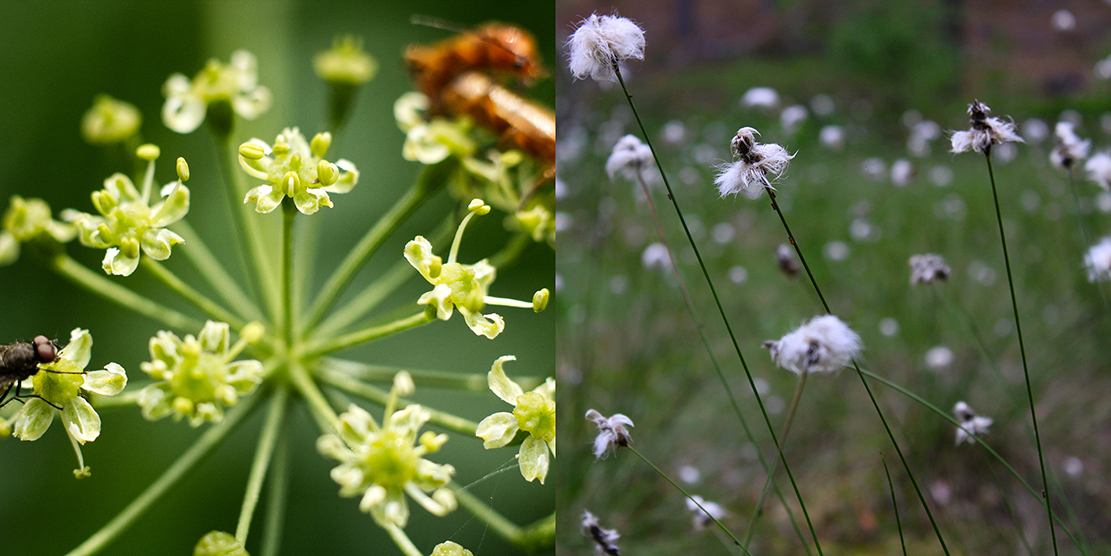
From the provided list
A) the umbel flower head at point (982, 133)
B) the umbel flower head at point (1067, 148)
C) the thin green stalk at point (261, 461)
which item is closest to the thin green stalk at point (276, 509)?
the thin green stalk at point (261, 461)

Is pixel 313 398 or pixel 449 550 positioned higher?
pixel 313 398

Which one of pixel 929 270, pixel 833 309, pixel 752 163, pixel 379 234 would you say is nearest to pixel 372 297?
pixel 379 234

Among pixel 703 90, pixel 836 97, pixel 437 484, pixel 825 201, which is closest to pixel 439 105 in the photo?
pixel 437 484

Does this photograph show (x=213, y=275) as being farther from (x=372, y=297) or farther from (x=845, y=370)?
(x=845, y=370)

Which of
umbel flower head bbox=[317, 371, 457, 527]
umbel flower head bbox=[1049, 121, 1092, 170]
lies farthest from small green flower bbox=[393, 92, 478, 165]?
umbel flower head bbox=[1049, 121, 1092, 170]

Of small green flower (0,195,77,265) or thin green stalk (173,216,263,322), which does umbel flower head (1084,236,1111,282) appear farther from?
small green flower (0,195,77,265)
